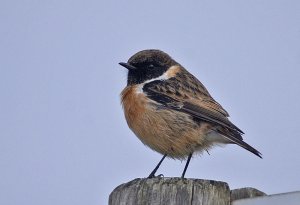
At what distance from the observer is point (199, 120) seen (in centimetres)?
807

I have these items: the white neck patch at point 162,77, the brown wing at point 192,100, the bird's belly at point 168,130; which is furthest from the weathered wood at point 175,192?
the white neck patch at point 162,77

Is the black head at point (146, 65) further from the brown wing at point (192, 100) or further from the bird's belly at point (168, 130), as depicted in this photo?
the bird's belly at point (168, 130)

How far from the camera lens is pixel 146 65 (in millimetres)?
9422

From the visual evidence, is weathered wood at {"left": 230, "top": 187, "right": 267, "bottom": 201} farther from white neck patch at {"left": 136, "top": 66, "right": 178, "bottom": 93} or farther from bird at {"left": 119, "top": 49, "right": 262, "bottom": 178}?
white neck patch at {"left": 136, "top": 66, "right": 178, "bottom": 93}

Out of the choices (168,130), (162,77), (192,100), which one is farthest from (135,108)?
(162,77)

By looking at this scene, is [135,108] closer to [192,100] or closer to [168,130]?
[168,130]

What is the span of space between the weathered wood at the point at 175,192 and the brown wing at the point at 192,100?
290cm

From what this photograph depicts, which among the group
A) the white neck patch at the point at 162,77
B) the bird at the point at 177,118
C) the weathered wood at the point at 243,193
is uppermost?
the white neck patch at the point at 162,77

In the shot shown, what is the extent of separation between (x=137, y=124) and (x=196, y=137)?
900 millimetres

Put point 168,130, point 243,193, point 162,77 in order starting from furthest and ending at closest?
1. point 162,77
2. point 168,130
3. point 243,193

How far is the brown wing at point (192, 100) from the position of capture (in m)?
7.82

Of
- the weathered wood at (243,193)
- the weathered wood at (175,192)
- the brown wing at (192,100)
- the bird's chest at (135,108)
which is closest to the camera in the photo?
the weathered wood at (175,192)

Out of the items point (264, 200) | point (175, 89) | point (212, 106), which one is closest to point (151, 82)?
point (175, 89)

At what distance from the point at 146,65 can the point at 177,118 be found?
1592mm
